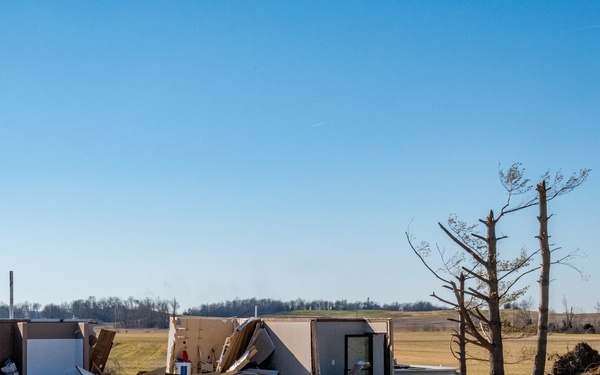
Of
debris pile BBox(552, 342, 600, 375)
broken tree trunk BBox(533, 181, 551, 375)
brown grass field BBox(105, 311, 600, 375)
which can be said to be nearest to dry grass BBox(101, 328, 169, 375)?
brown grass field BBox(105, 311, 600, 375)

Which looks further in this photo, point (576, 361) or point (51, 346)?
point (576, 361)


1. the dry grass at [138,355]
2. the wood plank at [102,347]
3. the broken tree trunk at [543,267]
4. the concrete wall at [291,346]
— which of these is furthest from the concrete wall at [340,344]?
the dry grass at [138,355]

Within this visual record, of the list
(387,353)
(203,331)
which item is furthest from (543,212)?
(203,331)

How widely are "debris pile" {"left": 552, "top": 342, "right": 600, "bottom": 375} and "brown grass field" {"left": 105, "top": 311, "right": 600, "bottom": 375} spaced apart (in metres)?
0.76

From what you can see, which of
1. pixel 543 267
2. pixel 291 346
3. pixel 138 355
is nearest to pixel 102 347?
pixel 291 346

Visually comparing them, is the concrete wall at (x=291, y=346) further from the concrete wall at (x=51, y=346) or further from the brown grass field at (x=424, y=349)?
the brown grass field at (x=424, y=349)

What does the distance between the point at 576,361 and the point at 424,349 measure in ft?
163

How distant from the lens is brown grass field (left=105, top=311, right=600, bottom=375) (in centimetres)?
4262

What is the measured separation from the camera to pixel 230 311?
90875 mm

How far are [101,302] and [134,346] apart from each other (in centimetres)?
3861

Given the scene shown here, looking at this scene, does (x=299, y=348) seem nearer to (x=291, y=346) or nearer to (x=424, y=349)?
(x=291, y=346)

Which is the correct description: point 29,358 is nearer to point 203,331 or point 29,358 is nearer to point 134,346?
point 203,331

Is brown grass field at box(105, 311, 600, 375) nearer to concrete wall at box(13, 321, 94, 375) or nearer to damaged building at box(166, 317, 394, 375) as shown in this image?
damaged building at box(166, 317, 394, 375)

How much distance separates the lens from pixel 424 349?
7550 centimetres
